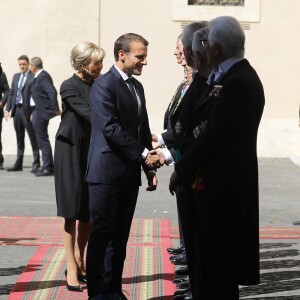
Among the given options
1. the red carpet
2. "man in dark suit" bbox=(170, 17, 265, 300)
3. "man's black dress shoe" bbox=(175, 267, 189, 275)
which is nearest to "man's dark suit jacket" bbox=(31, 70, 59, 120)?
the red carpet

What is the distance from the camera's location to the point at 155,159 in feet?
24.6

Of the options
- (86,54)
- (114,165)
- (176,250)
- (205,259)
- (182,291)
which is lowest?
(176,250)

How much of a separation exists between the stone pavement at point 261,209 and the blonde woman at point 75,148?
67 cm

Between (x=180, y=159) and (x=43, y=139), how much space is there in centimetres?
1241

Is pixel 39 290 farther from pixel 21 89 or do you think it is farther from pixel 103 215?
pixel 21 89

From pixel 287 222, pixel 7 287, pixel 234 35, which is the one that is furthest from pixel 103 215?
pixel 287 222

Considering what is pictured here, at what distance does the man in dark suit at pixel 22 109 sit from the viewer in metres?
18.8

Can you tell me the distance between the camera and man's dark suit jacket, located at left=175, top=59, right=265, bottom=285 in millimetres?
6012

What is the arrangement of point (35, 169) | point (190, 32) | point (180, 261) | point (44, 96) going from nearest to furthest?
point (190, 32) < point (180, 261) < point (44, 96) < point (35, 169)

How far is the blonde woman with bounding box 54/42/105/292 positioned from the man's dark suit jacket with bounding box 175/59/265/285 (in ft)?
7.25

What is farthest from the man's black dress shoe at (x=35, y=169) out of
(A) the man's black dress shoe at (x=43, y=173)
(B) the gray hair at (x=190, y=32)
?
(B) the gray hair at (x=190, y=32)

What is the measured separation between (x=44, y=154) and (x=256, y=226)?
40.6 ft

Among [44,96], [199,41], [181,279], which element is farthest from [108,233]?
[44,96]

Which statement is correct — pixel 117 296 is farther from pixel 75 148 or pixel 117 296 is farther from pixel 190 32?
pixel 190 32
